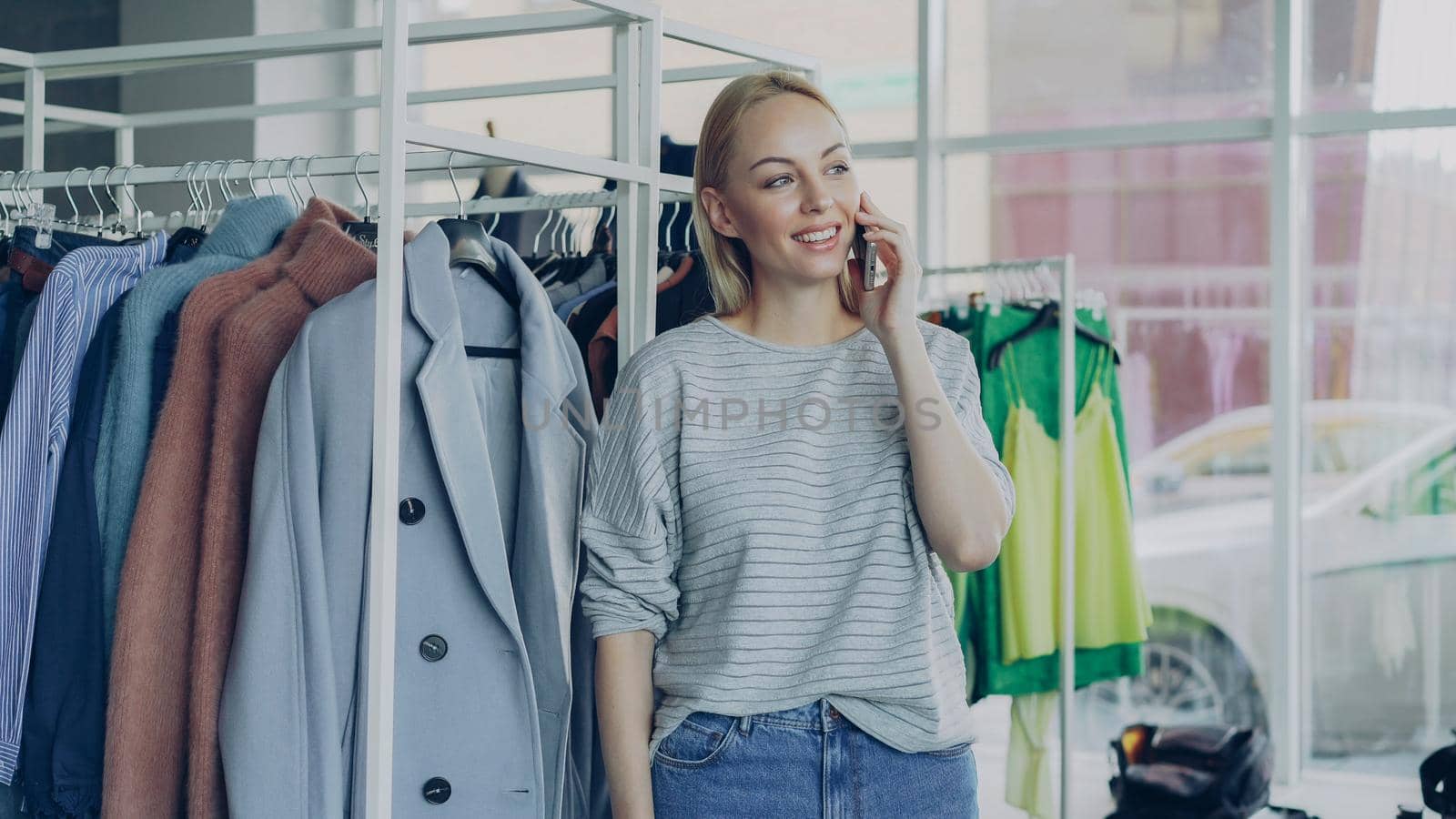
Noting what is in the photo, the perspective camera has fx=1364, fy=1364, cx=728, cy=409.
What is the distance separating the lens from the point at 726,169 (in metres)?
1.56

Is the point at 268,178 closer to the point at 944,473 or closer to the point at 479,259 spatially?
the point at 479,259

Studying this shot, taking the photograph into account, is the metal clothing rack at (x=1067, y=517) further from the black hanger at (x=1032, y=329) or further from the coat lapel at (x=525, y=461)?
the coat lapel at (x=525, y=461)

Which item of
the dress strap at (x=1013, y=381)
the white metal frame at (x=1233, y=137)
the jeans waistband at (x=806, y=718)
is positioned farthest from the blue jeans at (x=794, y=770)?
the dress strap at (x=1013, y=381)

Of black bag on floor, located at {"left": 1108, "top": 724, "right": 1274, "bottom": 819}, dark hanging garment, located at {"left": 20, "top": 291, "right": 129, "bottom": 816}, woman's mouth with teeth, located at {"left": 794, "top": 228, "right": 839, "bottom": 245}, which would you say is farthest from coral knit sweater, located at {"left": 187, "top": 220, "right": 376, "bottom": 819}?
black bag on floor, located at {"left": 1108, "top": 724, "right": 1274, "bottom": 819}

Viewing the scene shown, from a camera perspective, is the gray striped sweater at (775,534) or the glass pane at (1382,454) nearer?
the gray striped sweater at (775,534)

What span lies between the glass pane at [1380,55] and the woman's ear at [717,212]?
2928mm

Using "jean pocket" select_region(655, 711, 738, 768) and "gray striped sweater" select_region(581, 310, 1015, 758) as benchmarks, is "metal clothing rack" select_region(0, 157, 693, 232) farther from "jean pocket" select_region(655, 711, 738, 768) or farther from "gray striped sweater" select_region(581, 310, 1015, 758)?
"jean pocket" select_region(655, 711, 738, 768)

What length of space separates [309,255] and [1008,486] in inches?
37.7

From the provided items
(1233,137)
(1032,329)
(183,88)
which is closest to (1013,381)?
(1032,329)

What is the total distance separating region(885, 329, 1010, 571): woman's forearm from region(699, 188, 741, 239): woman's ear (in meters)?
0.25

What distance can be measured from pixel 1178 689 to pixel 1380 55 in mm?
1934

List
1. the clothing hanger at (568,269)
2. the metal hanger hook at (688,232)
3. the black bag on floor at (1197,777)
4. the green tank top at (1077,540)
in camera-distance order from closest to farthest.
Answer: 1. the clothing hanger at (568,269)
2. the metal hanger hook at (688,232)
3. the green tank top at (1077,540)
4. the black bag on floor at (1197,777)

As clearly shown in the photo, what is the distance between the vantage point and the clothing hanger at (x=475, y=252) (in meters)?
1.75

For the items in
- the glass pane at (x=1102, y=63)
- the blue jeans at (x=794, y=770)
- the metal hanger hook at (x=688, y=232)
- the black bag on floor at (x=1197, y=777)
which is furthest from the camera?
the glass pane at (x=1102, y=63)
